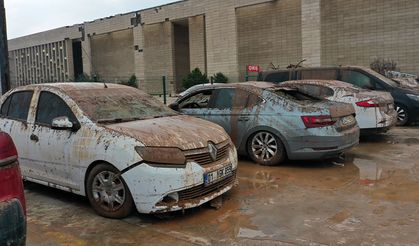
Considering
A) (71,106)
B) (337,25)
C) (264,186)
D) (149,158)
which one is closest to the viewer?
(149,158)

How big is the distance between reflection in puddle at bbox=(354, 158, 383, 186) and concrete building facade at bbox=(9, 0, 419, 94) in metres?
16.0

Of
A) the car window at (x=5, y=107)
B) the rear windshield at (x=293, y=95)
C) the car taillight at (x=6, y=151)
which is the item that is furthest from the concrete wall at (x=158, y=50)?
the car taillight at (x=6, y=151)

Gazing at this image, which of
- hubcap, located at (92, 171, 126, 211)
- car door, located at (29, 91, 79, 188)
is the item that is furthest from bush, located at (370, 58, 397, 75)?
hubcap, located at (92, 171, 126, 211)

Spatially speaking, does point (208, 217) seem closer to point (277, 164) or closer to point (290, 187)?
point (290, 187)

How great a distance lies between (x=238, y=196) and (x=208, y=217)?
2.87 ft

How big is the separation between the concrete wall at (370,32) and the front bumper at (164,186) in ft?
87.2

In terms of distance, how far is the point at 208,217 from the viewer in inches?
191

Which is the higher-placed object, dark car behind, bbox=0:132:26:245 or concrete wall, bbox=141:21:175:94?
concrete wall, bbox=141:21:175:94

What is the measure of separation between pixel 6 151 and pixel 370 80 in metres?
10.0

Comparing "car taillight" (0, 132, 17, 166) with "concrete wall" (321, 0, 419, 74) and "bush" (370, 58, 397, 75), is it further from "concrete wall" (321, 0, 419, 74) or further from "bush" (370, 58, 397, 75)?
"concrete wall" (321, 0, 419, 74)

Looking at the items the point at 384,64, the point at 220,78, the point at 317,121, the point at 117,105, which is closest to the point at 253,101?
the point at 317,121

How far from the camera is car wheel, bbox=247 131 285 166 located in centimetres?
714

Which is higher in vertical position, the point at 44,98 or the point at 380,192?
the point at 44,98

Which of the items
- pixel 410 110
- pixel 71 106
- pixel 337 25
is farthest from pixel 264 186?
pixel 337 25
